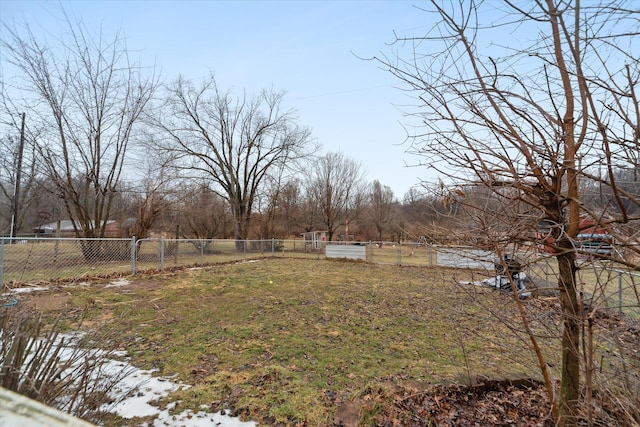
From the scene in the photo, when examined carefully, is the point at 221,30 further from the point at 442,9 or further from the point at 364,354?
the point at 364,354

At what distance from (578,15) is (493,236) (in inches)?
45.0

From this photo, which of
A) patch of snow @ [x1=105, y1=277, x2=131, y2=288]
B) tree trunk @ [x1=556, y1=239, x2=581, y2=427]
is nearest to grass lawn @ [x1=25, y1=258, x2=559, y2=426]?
A: tree trunk @ [x1=556, y1=239, x2=581, y2=427]

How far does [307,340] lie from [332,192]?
2334cm

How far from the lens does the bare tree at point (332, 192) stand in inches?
1064

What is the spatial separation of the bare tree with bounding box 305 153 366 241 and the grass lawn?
19.3 metres

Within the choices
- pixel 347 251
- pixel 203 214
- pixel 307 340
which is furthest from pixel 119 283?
pixel 203 214

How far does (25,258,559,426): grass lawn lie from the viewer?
2.45 m

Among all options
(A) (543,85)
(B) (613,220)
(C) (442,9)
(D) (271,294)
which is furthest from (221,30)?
(B) (613,220)

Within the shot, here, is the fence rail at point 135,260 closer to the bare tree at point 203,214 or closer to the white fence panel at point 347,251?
the white fence panel at point 347,251

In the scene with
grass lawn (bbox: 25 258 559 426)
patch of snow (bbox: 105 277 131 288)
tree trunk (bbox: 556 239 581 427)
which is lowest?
grass lawn (bbox: 25 258 559 426)

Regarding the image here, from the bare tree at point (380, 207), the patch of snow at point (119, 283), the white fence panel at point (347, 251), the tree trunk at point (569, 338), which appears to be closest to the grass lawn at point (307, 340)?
the tree trunk at point (569, 338)

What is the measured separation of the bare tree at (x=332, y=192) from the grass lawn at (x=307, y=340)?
1931 cm

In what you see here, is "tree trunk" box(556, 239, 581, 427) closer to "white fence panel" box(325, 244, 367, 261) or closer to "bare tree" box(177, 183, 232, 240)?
"white fence panel" box(325, 244, 367, 261)

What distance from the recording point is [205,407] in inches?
99.9
